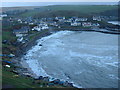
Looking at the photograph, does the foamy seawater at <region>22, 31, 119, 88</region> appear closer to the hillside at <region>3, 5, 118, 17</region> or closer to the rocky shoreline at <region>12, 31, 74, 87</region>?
the rocky shoreline at <region>12, 31, 74, 87</region>

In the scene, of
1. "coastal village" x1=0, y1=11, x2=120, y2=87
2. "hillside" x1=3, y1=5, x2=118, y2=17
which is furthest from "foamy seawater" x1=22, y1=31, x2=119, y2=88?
"hillside" x1=3, y1=5, x2=118, y2=17

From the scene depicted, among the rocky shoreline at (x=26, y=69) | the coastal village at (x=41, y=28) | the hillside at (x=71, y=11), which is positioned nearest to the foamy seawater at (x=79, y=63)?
the rocky shoreline at (x=26, y=69)

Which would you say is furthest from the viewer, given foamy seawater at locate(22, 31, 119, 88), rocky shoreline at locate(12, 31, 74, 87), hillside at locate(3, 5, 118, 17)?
hillside at locate(3, 5, 118, 17)

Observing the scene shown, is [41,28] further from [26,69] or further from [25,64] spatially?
[26,69]

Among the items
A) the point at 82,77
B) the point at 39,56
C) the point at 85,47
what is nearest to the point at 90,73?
the point at 82,77

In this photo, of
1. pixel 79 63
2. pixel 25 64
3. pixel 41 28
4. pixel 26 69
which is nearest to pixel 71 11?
pixel 41 28

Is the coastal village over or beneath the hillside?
beneath

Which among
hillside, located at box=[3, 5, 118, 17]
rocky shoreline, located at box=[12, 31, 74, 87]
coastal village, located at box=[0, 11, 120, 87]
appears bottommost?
rocky shoreline, located at box=[12, 31, 74, 87]

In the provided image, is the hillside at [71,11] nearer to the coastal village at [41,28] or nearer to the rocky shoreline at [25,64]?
the coastal village at [41,28]
